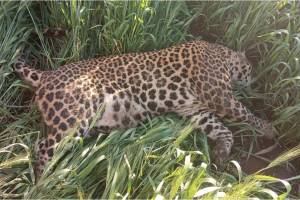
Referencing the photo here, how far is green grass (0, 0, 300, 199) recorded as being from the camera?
3.84m

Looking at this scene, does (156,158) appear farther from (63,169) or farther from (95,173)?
(63,169)

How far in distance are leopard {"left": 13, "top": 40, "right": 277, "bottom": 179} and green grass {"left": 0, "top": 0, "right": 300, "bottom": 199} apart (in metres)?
0.14

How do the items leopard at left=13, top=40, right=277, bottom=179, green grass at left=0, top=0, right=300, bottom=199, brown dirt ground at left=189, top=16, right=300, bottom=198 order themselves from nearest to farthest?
green grass at left=0, top=0, right=300, bottom=199 → leopard at left=13, top=40, right=277, bottom=179 → brown dirt ground at left=189, top=16, right=300, bottom=198

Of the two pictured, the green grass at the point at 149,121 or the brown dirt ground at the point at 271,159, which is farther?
the brown dirt ground at the point at 271,159

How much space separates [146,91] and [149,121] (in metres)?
0.32

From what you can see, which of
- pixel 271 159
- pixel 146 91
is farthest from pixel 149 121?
pixel 271 159

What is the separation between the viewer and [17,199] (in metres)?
3.92

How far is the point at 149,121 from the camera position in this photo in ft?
15.1

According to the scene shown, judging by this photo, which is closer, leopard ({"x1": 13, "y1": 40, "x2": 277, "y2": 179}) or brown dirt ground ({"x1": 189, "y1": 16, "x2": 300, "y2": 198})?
leopard ({"x1": 13, "y1": 40, "x2": 277, "y2": 179})

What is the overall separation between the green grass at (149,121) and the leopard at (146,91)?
0.14 meters

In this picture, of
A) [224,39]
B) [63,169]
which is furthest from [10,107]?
[224,39]

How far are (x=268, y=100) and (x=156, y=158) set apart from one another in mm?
1728

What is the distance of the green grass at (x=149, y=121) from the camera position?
3.84 m

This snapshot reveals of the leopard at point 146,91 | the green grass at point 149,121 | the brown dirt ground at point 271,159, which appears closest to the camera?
the green grass at point 149,121
